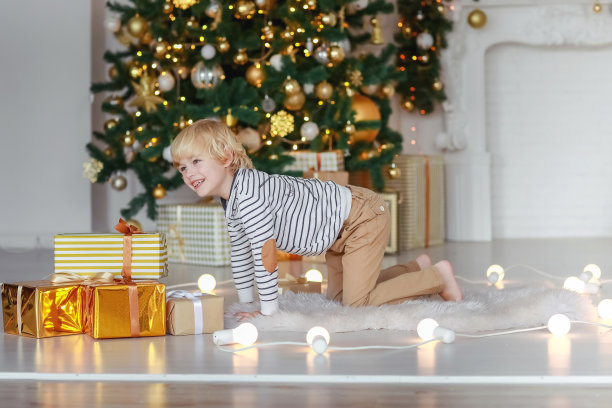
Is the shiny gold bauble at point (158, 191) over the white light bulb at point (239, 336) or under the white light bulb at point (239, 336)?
over

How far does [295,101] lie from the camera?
4574mm

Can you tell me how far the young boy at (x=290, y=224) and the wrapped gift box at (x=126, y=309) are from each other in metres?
0.31

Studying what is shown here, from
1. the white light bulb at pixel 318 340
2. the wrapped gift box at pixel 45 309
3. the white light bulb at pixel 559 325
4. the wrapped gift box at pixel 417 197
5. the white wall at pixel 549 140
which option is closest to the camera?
the white light bulb at pixel 318 340

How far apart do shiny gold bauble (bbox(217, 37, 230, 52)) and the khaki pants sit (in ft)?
6.06

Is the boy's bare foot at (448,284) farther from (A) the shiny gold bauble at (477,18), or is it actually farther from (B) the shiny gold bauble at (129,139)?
(A) the shiny gold bauble at (477,18)

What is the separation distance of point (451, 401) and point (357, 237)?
3.62ft

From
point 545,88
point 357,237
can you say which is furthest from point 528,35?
point 357,237

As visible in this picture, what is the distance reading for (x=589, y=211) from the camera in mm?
6008

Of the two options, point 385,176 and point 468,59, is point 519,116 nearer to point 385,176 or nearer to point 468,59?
point 468,59

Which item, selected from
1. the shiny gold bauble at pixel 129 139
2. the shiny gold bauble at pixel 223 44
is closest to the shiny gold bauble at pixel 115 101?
the shiny gold bauble at pixel 129 139

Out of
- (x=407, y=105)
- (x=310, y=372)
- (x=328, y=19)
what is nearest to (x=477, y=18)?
(x=407, y=105)

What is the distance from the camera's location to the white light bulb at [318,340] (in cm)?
223

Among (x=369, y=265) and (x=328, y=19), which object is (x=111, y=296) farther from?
(x=328, y=19)

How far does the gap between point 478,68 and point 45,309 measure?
4067mm
